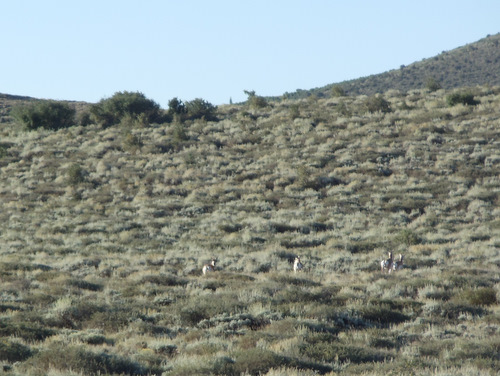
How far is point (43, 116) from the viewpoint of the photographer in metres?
57.8

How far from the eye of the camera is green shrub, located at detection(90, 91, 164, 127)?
55750mm

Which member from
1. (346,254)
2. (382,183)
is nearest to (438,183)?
(382,183)

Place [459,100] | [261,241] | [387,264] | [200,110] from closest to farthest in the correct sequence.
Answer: [387,264], [261,241], [459,100], [200,110]

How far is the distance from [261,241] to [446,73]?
73529 mm

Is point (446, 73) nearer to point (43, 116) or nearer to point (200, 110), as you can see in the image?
point (200, 110)

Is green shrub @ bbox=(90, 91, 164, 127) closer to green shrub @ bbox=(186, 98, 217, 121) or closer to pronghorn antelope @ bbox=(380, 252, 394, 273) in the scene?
green shrub @ bbox=(186, 98, 217, 121)

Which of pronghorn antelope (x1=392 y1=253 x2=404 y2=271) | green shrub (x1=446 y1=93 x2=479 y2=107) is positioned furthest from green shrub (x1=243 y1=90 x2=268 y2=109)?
pronghorn antelope (x1=392 y1=253 x2=404 y2=271)

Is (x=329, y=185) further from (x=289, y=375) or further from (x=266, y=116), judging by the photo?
(x=289, y=375)

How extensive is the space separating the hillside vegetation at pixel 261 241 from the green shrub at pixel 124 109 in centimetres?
169

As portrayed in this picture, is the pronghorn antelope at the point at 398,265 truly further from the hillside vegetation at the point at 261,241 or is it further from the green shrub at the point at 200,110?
the green shrub at the point at 200,110

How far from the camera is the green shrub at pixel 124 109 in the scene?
183 ft

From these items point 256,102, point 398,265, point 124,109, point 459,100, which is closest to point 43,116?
point 124,109

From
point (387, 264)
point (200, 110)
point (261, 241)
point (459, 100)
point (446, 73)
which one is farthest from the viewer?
point (446, 73)

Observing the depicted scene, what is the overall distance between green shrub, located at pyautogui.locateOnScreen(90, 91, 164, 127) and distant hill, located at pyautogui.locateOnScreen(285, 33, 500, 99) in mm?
42462
